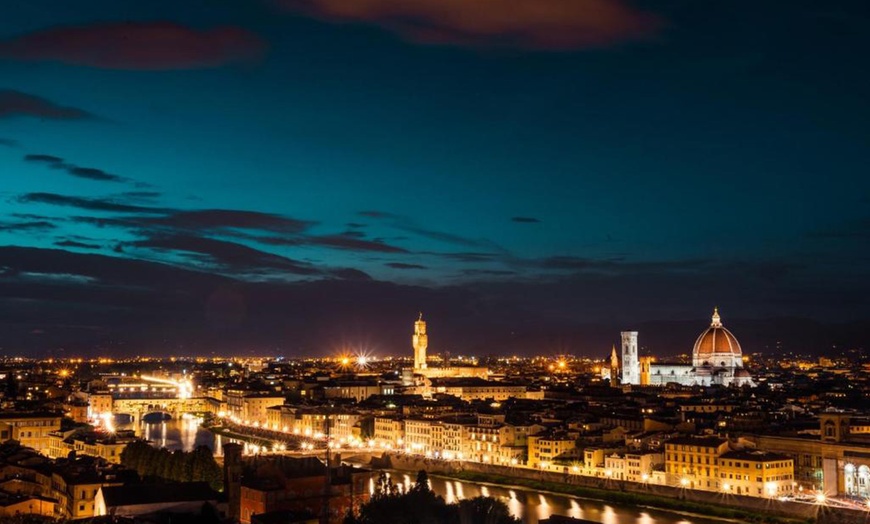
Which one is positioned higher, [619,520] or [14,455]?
[14,455]

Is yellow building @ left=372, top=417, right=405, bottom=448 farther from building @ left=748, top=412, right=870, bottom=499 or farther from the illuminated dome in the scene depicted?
the illuminated dome

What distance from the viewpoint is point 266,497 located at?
18625 mm

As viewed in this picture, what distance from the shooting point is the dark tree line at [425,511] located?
1797 centimetres

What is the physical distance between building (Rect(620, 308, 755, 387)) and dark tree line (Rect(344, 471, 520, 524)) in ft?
144

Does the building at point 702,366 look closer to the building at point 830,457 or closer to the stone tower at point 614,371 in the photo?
the stone tower at point 614,371

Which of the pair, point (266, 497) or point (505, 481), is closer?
point (266, 497)

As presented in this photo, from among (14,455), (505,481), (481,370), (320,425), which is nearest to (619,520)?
(505,481)

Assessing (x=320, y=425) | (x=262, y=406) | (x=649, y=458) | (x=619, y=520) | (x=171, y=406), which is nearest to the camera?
(x=619, y=520)

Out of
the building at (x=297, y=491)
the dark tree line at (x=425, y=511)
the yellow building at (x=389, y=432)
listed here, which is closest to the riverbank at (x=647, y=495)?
the yellow building at (x=389, y=432)

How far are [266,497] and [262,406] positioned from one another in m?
32.3

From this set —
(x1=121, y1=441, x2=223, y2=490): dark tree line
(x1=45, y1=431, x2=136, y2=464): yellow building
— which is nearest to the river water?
(x1=121, y1=441, x2=223, y2=490): dark tree line

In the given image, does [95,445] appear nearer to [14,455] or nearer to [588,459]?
[14,455]

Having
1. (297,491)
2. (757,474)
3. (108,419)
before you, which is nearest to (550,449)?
(757,474)

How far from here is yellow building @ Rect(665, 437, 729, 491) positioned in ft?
83.0
